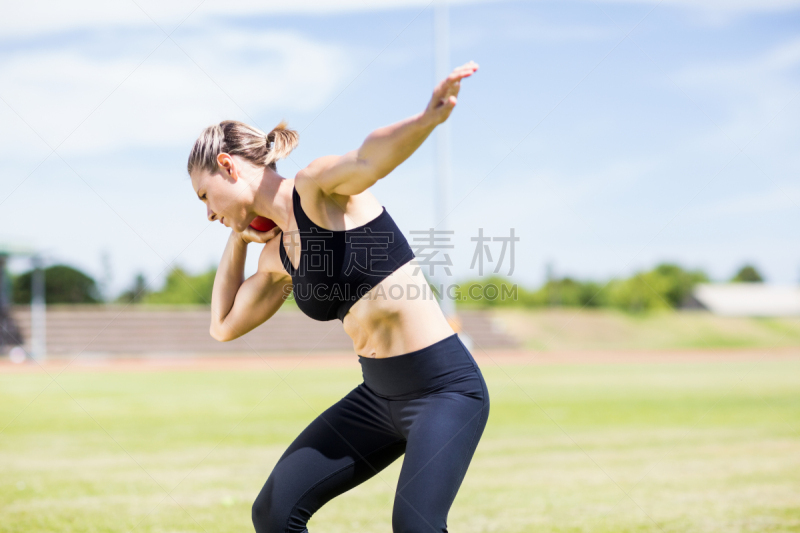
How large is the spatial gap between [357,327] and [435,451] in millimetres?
546

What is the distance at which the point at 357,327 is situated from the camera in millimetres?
2510

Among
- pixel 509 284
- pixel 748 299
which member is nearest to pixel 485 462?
pixel 509 284

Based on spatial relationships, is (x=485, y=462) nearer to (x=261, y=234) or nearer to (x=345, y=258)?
(x=261, y=234)

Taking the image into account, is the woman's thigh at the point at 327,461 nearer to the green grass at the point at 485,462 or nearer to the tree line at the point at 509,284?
the green grass at the point at 485,462

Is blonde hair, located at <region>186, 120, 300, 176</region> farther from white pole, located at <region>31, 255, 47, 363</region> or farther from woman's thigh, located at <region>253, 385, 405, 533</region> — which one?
white pole, located at <region>31, 255, 47, 363</region>

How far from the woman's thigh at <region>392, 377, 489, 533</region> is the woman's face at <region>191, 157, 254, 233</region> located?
0.99m

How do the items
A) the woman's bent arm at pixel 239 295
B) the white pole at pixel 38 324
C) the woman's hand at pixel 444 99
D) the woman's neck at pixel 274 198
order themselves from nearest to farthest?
the woman's hand at pixel 444 99 < the woman's neck at pixel 274 198 < the woman's bent arm at pixel 239 295 < the white pole at pixel 38 324

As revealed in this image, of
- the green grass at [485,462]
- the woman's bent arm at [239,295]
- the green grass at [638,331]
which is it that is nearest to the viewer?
the woman's bent arm at [239,295]

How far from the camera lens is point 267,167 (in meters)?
2.61

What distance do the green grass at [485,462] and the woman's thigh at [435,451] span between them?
7.65 feet

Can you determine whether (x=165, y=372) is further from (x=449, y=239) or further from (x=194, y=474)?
(x=449, y=239)

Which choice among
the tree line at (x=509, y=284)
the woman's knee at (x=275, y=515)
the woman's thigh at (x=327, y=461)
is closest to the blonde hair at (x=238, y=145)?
the woman's thigh at (x=327, y=461)

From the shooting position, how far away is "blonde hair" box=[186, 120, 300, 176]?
2.55m

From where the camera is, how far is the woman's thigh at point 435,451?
2221mm
